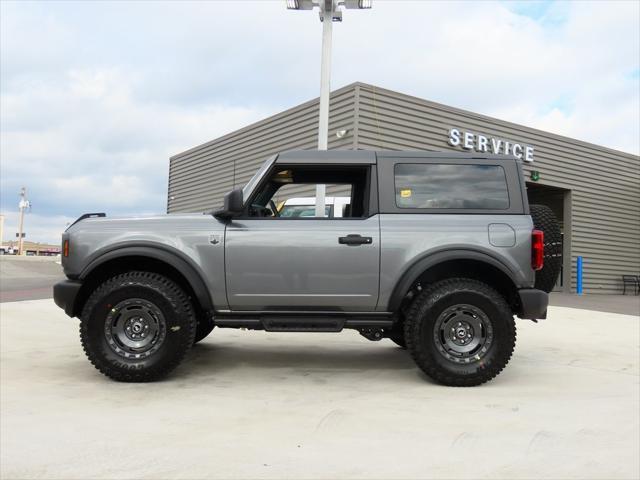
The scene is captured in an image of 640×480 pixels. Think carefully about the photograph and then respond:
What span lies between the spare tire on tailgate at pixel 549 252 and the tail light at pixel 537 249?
39 cm

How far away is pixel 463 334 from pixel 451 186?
47.9 inches

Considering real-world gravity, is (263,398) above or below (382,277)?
below

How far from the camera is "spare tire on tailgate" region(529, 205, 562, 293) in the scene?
4.47 metres

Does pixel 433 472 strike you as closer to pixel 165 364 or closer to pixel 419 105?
pixel 165 364

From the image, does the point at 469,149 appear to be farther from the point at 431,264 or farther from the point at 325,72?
the point at 431,264

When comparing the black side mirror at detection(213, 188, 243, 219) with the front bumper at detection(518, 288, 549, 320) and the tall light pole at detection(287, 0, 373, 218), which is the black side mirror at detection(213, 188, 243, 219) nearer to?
the front bumper at detection(518, 288, 549, 320)

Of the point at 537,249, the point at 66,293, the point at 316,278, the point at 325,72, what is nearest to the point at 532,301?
the point at 537,249

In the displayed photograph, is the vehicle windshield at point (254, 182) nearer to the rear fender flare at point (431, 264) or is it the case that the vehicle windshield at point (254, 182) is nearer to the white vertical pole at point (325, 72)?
the rear fender flare at point (431, 264)

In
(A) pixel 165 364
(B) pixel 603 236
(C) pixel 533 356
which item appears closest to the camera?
(A) pixel 165 364

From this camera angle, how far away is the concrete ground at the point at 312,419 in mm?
2521

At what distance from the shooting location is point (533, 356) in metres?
5.63

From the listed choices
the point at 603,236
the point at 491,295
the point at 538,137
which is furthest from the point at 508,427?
the point at 603,236

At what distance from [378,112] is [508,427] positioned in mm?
12102

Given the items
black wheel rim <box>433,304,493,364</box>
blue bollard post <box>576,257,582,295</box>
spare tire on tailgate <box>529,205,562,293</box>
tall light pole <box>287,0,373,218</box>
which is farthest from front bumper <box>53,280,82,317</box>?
blue bollard post <box>576,257,582,295</box>
